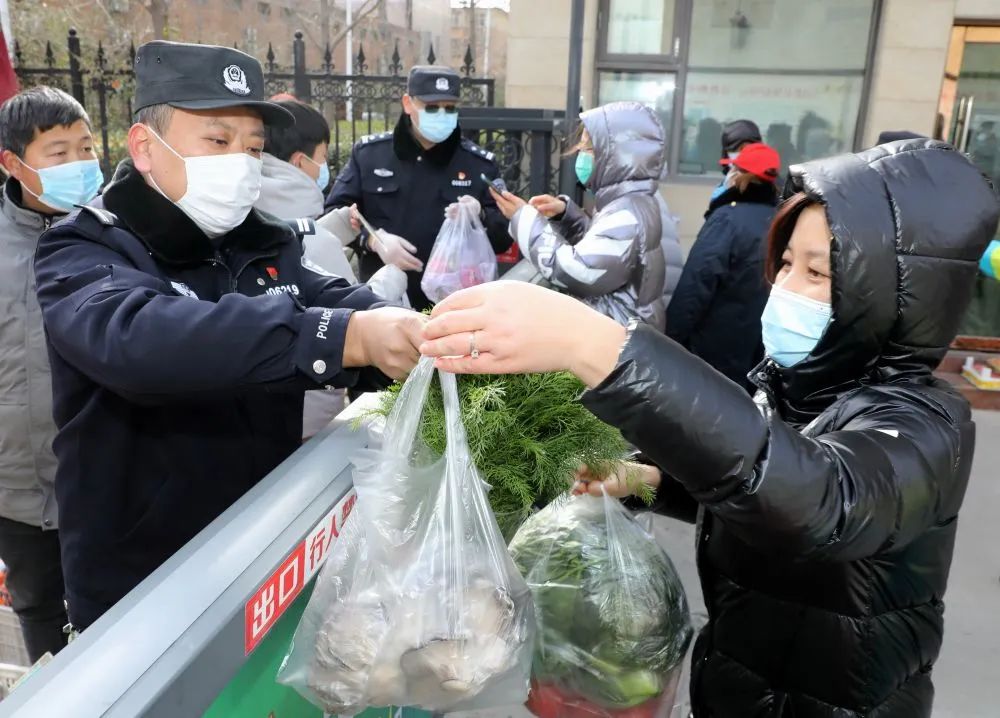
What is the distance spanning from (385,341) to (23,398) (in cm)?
177

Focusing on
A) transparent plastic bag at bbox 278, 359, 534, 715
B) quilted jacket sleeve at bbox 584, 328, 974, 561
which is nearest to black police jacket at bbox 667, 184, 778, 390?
quilted jacket sleeve at bbox 584, 328, 974, 561

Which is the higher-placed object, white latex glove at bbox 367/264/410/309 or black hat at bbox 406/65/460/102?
black hat at bbox 406/65/460/102

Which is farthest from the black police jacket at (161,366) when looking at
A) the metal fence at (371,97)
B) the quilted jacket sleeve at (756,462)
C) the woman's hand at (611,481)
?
the metal fence at (371,97)

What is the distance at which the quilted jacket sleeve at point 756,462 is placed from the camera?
1008 millimetres

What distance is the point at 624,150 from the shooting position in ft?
11.1

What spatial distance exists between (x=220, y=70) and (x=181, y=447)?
81cm

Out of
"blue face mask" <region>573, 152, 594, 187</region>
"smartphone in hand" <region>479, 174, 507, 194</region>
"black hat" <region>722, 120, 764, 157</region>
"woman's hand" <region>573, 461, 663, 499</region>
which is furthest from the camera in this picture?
"black hat" <region>722, 120, 764, 157</region>

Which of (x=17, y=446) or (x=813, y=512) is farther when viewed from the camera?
(x=17, y=446)

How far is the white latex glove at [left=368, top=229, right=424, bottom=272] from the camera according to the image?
13.3 ft

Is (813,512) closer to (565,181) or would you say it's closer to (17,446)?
(17,446)

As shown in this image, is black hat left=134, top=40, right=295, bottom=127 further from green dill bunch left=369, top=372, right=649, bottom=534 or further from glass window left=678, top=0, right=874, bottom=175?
glass window left=678, top=0, right=874, bottom=175

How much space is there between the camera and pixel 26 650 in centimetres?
276

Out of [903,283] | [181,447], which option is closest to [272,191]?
[181,447]

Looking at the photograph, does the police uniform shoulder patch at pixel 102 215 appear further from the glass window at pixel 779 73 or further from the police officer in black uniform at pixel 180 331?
the glass window at pixel 779 73
